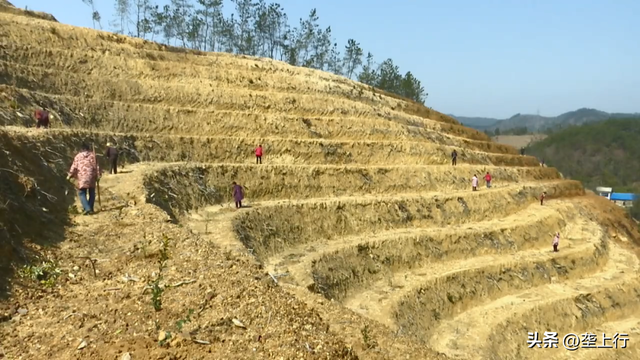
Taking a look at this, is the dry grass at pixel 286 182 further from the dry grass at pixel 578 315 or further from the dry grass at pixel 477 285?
the dry grass at pixel 578 315

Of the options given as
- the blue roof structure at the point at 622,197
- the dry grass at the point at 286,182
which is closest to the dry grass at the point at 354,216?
the dry grass at the point at 286,182

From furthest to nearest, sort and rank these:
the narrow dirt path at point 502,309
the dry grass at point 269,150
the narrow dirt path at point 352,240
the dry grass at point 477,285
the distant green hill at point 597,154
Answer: the distant green hill at point 597,154 < the dry grass at point 269,150 < the dry grass at point 477,285 < the narrow dirt path at point 502,309 < the narrow dirt path at point 352,240

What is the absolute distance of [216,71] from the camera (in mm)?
34062

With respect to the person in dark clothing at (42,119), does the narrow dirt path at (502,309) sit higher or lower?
lower

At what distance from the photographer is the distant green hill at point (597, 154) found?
14875 centimetres

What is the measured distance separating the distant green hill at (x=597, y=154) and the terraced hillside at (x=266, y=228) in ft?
411

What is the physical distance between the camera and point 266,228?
65.2 feet

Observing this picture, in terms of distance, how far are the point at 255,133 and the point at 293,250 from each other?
10.9m

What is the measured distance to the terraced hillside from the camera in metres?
6.71

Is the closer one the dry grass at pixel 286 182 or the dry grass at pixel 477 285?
the dry grass at pixel 477 285

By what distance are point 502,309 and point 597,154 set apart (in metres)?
177

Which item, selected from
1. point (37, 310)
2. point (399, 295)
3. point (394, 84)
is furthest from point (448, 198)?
point (394, 84)

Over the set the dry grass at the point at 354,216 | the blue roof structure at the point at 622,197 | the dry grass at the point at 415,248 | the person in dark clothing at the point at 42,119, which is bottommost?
the blue roof structure at the point at 622,197

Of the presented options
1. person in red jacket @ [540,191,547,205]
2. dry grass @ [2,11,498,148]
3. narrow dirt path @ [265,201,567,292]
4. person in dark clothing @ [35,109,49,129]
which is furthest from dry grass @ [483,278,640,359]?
person in dark clothing @ [35,109,49,129]
